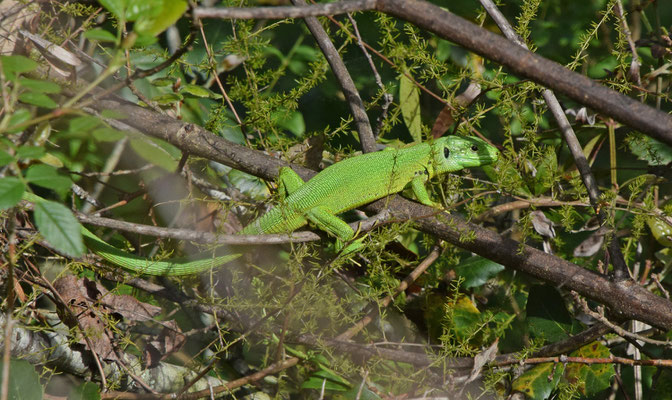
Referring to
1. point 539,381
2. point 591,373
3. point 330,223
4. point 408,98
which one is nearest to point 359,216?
point 330,223

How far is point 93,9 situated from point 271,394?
6.05 ft

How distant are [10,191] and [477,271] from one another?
81.8 inches

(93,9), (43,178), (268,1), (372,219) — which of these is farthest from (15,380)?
(268,1)

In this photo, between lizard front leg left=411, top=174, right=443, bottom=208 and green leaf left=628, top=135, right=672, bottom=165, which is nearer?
green leaf left=628, top=135, right=672, bottom=165

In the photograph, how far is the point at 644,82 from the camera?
2600mm

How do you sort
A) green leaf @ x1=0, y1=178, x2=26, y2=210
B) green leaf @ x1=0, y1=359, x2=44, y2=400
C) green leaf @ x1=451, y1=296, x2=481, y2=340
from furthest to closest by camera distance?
green leaf @ x1=451, y1=296, x2=481, y2=340, green leaf @ x1=0, y1=359, x2=44, y2=400, green leaf @ x1=0, y1=178, x2=26, y2=210

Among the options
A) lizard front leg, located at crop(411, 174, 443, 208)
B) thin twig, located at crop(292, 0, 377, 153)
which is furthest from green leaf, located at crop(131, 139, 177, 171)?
lizard front leg, located at crop(411, 174, 443, 208)

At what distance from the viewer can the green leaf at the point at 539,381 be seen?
228 cm

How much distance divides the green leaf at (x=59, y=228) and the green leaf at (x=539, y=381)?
185 cm

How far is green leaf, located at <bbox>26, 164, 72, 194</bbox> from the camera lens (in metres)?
1.06

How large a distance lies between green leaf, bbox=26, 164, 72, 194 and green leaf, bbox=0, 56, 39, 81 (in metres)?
0.19

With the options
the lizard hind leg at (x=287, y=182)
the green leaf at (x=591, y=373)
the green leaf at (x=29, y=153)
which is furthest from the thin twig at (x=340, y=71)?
the green leaf at (x=29, y=153)

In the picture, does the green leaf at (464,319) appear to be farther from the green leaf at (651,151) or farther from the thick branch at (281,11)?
the thick branch at (281,11)

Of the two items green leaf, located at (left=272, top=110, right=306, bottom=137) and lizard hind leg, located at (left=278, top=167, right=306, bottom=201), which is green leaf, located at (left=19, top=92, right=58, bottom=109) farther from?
green leaf, located at (left=272, top=110, right=306, bottom=137)
